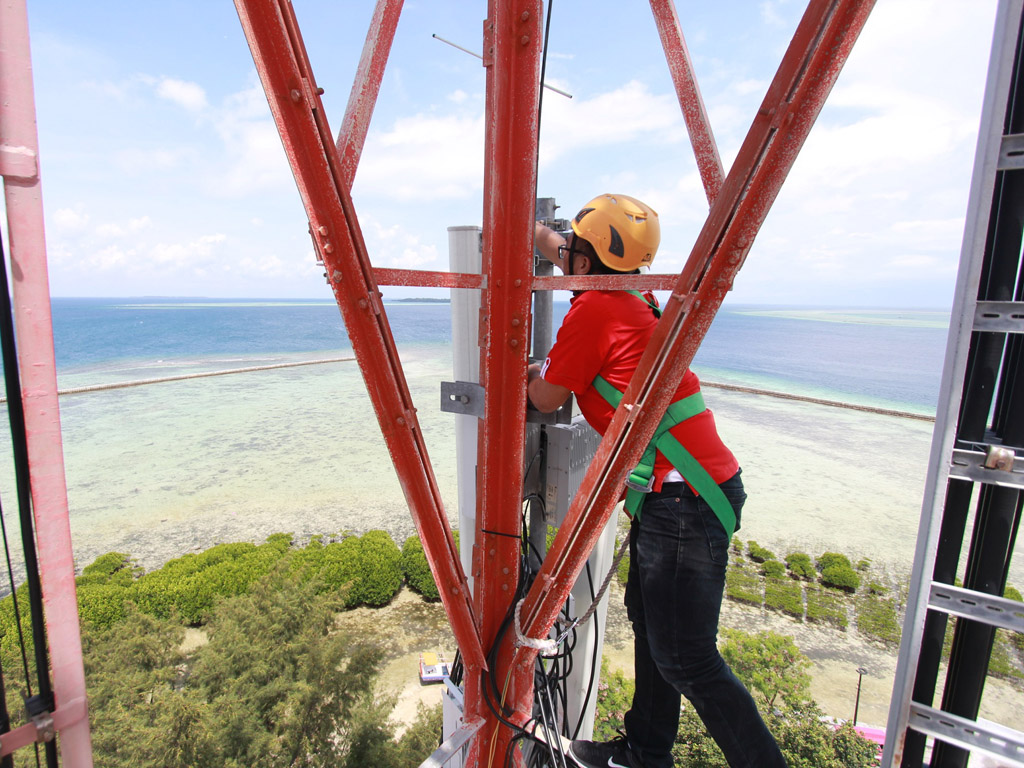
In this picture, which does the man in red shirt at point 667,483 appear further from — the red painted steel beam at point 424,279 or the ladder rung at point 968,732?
the ladder rung at point 968,732

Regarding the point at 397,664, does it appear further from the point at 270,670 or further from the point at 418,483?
the point at 418,483

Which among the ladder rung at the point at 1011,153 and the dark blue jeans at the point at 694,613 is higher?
the ladder rung at the point at 1011,153

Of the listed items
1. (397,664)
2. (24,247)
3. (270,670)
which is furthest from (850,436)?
(24,247)

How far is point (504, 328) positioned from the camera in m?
2.45

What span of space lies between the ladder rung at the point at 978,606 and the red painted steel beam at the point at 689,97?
62.9 inches

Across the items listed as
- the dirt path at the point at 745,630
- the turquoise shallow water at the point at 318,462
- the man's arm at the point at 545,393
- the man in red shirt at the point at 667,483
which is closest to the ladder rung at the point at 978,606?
the man in red shirt at the point at 667,483

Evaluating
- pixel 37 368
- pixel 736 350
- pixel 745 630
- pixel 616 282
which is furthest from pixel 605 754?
pixel 736 350

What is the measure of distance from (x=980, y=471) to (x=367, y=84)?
7.96 feet

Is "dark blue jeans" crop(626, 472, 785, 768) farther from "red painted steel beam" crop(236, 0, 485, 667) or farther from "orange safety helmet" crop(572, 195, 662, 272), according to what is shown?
"orange safety helmet" crop(572, 195, 662, 272)

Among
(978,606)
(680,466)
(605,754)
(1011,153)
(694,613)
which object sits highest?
(1011,153)

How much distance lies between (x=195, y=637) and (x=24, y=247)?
13.7m

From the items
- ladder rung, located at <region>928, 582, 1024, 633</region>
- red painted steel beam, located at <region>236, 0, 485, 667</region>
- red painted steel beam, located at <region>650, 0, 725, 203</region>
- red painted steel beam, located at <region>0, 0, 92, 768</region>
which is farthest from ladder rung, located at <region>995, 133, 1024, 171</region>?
red painted steel beam, located at <region>0, 0, 92, 768</region>

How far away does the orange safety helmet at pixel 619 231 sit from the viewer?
97.1 inches

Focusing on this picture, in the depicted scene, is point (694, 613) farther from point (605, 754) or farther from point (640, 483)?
point (605, 754)
